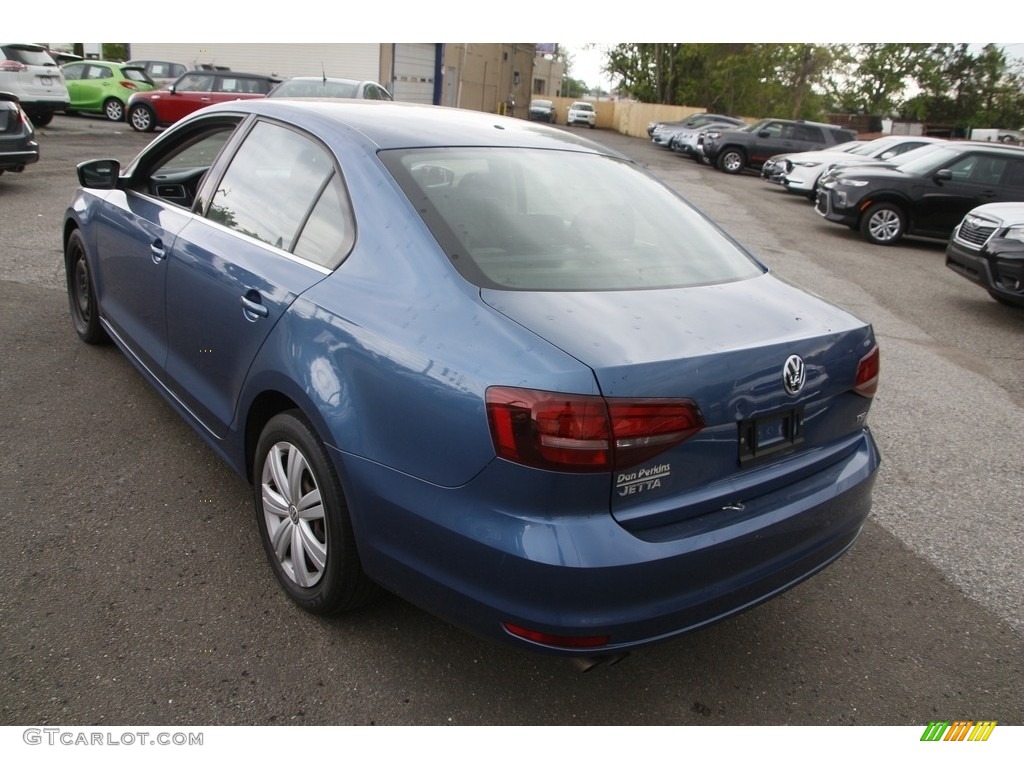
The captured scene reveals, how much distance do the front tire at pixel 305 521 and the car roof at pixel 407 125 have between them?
3.49 ft

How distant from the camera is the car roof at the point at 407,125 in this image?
303 cm

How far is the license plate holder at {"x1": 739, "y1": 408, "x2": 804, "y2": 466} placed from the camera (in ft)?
7.75

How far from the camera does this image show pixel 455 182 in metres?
2.88

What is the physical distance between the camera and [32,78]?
17.0 meters

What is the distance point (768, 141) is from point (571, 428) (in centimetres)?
2472

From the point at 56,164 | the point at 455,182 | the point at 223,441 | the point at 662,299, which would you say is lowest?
the point at 56,164

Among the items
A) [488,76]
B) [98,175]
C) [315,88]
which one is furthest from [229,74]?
[488,76]

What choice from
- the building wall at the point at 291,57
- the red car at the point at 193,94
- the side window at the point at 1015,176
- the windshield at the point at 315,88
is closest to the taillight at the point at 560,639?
the side window at the point at 1015,176

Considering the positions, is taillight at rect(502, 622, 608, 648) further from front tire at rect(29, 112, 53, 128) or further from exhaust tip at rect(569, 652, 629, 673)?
front tire at rect(29, 112, 53, 128)

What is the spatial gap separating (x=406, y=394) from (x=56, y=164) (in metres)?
13.5

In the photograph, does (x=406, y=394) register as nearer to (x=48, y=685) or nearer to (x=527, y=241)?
(x=527, y=241)

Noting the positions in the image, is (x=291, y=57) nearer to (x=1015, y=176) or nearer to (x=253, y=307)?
(x=1015, y=176)

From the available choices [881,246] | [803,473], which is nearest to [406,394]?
[803,473]

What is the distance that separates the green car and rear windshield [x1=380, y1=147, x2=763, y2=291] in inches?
879
